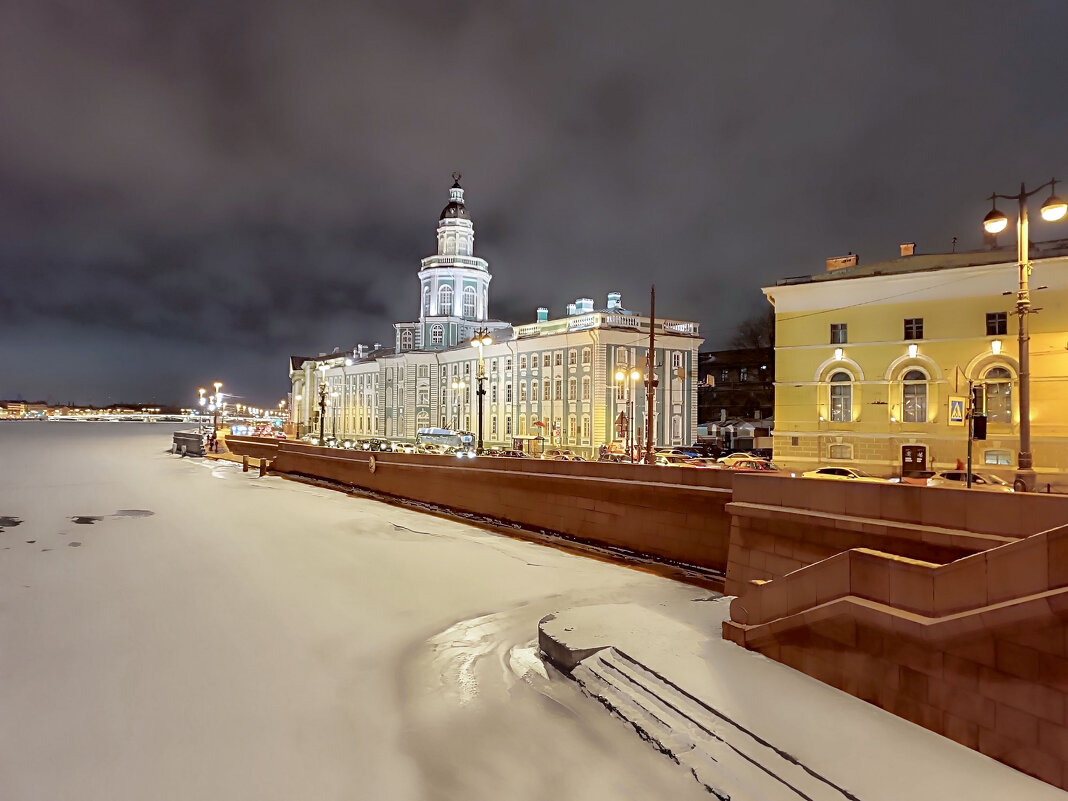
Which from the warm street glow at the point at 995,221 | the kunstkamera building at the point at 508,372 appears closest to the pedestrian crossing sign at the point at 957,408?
the warm street glow at the point at 995,221

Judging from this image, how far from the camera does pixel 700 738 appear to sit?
6703mm

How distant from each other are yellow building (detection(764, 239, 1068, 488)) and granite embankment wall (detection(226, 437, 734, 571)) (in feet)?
39.1

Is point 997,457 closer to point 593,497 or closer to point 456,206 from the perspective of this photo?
point 593,497

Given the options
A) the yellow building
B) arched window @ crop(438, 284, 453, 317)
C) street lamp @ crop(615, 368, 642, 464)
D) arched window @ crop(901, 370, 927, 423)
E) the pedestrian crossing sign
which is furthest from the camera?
arched window @ crop(438, 284, 453, 317)

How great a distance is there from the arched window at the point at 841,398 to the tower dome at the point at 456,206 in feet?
186

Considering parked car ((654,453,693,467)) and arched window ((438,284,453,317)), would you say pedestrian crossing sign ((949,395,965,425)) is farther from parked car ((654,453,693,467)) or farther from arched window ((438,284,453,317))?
arched window ((438,284,453,317))

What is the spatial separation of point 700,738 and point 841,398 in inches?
949

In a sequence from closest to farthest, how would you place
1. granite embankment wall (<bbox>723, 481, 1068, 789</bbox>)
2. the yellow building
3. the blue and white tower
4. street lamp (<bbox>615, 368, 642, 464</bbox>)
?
granite embankment wall (<bbox>723, 481, 1068, 789</bbox>), the yellow building, street lamp (<bbox>615, 368, 642, 464</bbox>), the blue and white tower

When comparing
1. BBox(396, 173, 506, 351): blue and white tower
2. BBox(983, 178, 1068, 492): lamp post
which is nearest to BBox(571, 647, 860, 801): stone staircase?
BBox(983, 178, 1068, 492): lamp post

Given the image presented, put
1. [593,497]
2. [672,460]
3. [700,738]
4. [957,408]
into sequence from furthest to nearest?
[672,460] → [593,497] → [957,408] → [700,738]

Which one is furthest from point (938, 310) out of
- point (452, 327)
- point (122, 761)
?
point (452, 327)

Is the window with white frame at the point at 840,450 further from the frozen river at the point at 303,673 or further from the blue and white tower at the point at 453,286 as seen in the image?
the blue and white tower at the point at 453,286

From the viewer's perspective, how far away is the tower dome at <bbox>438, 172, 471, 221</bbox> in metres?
74.6

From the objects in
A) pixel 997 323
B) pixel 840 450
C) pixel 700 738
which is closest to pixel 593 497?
pixel 700 738
